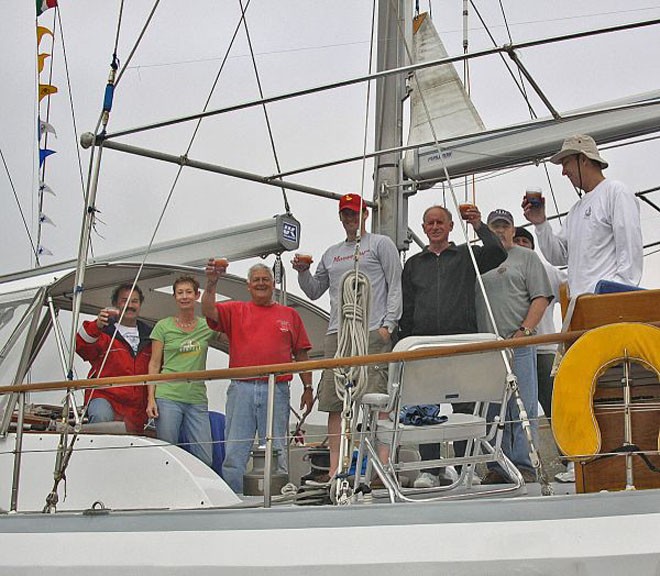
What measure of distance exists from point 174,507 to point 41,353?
159cm

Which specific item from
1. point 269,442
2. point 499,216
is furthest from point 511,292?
point 269,442

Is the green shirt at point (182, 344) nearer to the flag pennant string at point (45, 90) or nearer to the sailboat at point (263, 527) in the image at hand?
the sailboat at point (263, 527)

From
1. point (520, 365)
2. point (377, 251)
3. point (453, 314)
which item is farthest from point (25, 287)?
point (520, 365)

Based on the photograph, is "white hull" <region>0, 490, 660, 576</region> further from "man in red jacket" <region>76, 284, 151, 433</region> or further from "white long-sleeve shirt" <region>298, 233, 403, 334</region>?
"white long-sleeve shirt" <region>298, 233, 403, 334</region>

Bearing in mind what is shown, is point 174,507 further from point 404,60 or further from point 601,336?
point 404,60

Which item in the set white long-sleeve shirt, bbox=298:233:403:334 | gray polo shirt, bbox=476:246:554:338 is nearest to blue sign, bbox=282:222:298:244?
white long-sleeve shirt, bbox=298:233:403:334

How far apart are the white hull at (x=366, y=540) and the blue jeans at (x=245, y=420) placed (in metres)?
0.64

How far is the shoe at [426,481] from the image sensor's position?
4551 millimetres

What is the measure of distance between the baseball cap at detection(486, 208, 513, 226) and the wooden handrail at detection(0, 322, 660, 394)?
1.76 m

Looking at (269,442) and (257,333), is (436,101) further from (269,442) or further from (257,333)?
(269,442)

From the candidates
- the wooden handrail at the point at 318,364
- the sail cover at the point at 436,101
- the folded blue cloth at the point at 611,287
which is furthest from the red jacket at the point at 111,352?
the folded blue cloth at the point at 611,287

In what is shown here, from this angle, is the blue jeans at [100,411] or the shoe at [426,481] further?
the blue jeans at [100,411]

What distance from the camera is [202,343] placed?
5.40 metres

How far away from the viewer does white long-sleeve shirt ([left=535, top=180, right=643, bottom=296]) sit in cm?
433
